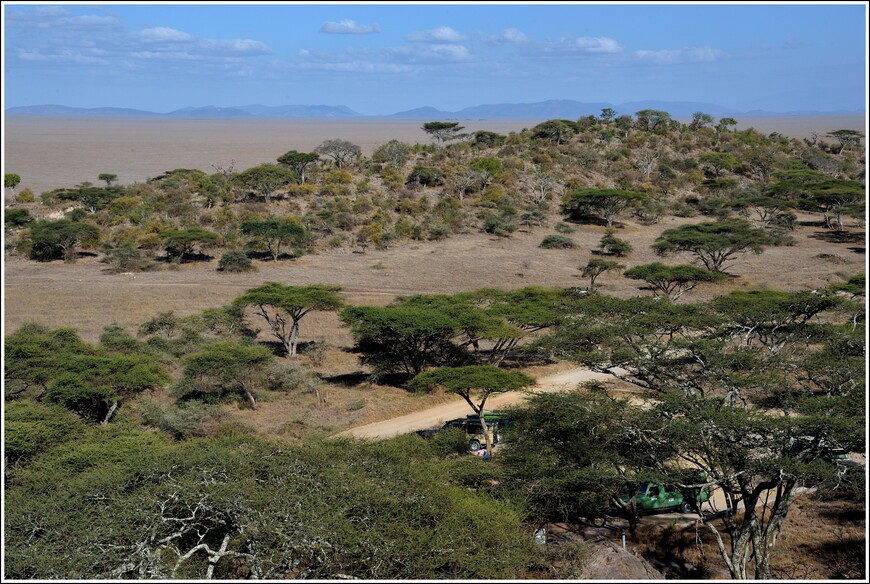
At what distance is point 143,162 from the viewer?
109625mm

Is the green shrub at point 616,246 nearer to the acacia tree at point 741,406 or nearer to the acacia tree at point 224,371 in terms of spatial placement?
the acacia tree at point 741,406

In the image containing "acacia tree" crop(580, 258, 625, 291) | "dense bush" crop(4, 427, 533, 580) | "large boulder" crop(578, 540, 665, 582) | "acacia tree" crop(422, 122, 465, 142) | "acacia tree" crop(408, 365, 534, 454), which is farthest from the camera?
"acacia tree" crop(422, 122, 465, 142)

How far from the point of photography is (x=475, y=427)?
21734mm

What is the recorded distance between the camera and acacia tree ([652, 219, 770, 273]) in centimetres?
4344

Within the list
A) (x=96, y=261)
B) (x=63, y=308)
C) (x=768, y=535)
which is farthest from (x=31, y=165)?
(x=768, y=535)

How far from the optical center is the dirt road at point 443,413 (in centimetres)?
2244

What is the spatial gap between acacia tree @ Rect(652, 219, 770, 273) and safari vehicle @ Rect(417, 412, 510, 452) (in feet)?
81.9

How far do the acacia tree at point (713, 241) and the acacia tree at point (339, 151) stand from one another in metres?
36.5

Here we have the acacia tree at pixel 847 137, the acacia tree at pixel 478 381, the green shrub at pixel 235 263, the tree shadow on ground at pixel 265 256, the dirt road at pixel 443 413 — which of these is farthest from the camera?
the acacia tree at pixel 847 137

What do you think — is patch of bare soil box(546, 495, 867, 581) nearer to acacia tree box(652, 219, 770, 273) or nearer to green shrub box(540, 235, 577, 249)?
acacia tree box(652, 219, 770, 273)

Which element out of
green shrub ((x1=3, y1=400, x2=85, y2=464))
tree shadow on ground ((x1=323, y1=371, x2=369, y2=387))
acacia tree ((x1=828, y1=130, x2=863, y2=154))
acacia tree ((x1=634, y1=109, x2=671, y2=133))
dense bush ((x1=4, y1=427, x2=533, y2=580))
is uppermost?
acacia tree ((x1=634, y1=109, x2=671, y2=133))

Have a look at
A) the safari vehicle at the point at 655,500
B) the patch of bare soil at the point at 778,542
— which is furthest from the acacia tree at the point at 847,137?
the safari vehicle at the point at 655,500

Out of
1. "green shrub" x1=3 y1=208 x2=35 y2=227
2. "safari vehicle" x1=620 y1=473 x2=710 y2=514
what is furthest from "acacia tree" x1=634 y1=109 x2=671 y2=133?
"safari vehicle" x1=620 y1=473 x2=710 y2=514

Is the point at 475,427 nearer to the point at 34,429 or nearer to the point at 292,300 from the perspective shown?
the point at 292,300
